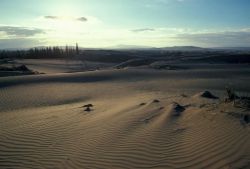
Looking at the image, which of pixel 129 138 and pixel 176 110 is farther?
pixel 176 110

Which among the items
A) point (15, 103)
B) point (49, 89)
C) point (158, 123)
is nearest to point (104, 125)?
point (158, 123)

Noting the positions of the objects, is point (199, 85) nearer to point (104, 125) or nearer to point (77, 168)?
point (104, 125)

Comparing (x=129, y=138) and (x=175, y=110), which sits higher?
(x=175, y=110)

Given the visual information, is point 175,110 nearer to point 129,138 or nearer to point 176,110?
point 176,110

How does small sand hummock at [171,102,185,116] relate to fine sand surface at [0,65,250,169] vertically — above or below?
above

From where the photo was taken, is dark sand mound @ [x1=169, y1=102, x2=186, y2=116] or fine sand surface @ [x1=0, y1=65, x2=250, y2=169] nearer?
fine sand surface @ [x1=0, y1=65, x2=250, y2=169]

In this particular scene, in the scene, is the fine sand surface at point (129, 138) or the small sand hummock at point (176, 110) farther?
the small sand hummock at point (176, 110)

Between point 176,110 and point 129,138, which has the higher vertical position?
point 176,110

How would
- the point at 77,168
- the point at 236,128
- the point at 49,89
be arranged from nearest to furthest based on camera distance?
the point at 77,168, the point at 236,128, the point at 49,89

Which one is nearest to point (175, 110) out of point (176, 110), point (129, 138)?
point (176, 110)

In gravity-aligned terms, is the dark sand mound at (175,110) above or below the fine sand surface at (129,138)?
above

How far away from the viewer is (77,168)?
20.0 ft

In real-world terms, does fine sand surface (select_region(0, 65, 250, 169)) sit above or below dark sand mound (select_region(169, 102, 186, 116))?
below

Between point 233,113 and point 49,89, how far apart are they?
12.9 m
